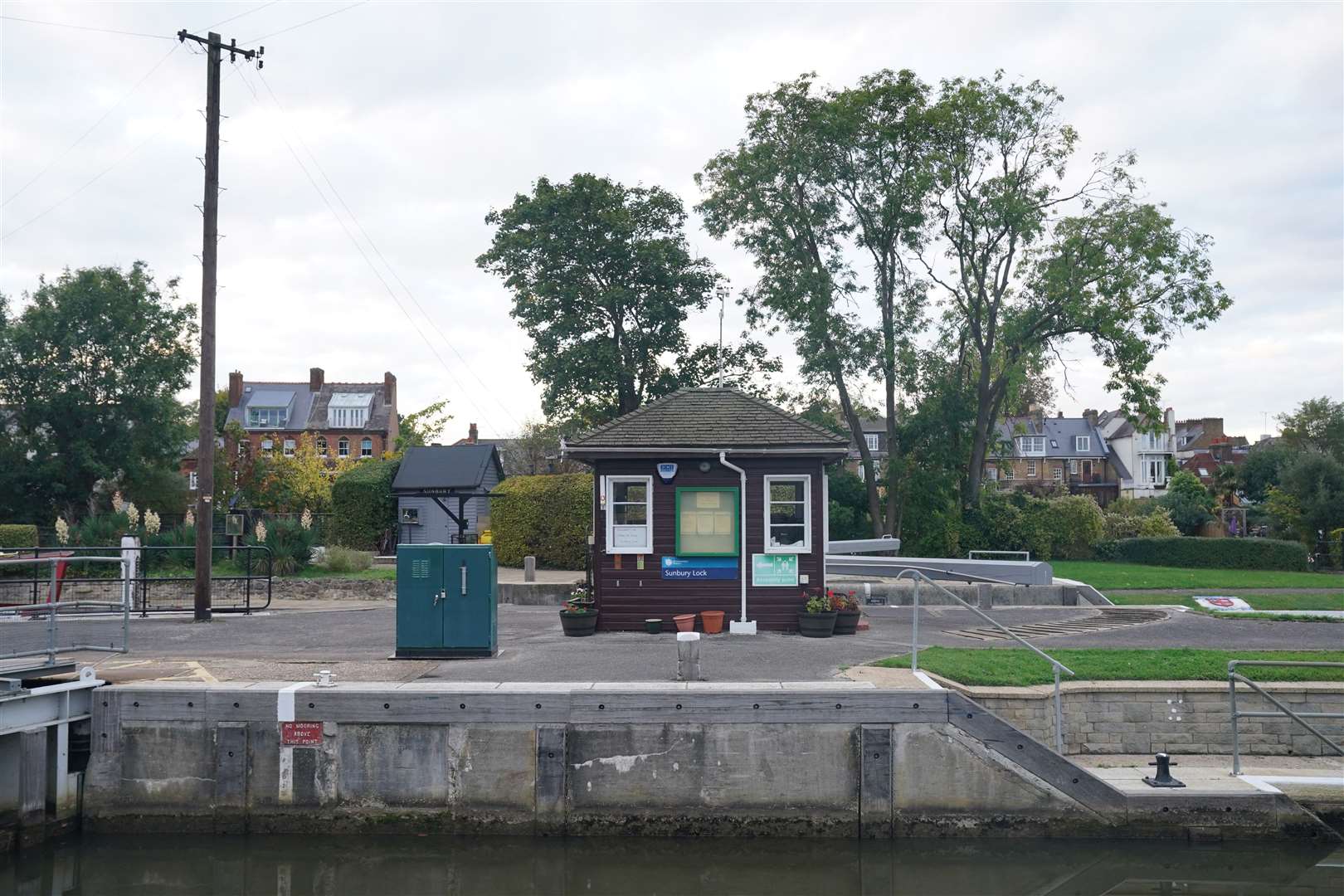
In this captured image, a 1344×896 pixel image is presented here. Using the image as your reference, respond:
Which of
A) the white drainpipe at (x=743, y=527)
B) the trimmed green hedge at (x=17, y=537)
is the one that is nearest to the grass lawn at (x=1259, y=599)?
the white drainpipe at (x=743, y=527)

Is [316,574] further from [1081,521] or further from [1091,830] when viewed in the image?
[1081,521]

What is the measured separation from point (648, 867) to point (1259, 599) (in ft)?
59.2

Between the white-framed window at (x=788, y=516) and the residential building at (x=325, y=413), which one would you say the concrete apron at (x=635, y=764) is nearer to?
the white-framed window at (x=788, y=516)

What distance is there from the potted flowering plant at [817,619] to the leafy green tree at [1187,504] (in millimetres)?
35900

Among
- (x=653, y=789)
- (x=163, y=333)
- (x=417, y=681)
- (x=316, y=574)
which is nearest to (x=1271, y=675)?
(x=653, y=789)

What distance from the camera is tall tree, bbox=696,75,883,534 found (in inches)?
1305

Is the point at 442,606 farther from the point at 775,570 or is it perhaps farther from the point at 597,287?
the point at 597,287

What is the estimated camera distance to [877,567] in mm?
24688

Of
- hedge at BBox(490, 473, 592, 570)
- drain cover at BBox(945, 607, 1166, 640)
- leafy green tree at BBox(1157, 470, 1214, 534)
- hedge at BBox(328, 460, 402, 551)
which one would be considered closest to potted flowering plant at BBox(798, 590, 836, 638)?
drain cover at BBox(945, 607, 1166, 640)

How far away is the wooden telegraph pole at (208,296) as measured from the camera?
719 inches

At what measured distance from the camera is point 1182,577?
90.7 feet

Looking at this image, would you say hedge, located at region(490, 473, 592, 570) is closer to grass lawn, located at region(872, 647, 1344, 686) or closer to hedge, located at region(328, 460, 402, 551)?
hedge, located at region(328, 460, 402, 551)

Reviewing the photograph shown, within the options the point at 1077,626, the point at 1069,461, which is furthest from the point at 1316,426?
the point at 1077,626

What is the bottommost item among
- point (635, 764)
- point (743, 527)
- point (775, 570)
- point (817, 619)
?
point (635, 764)
